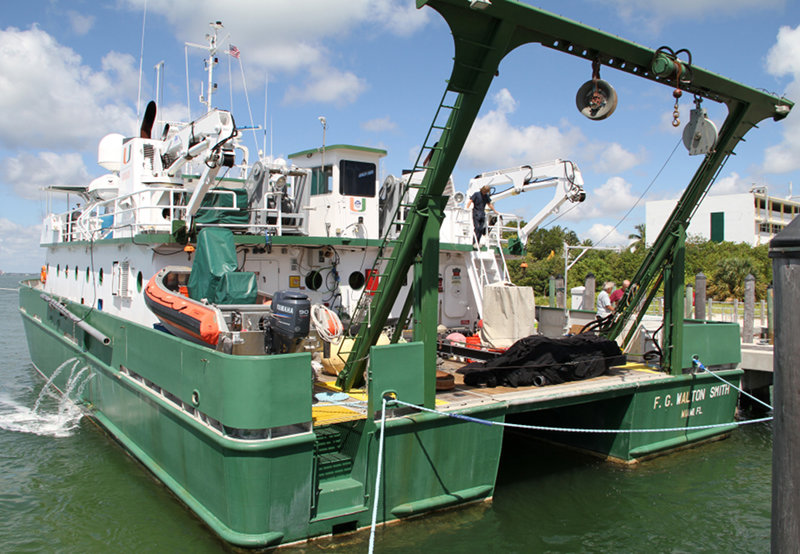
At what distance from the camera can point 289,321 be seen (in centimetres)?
725

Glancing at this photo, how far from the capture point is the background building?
5728cm

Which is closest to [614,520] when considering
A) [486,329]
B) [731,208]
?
[486,329]

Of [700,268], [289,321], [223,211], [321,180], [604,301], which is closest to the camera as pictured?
[289,321]

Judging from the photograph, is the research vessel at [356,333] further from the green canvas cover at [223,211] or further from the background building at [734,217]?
the background building at [734,217]

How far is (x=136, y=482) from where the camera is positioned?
8.39 meters

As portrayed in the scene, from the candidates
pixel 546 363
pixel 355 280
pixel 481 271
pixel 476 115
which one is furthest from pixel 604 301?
pixel 476 115

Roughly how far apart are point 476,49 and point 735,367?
744cm

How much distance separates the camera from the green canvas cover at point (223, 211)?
1036 centimetres

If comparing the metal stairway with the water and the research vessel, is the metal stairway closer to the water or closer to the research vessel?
the research vessel

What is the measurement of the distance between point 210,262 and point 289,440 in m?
3.65

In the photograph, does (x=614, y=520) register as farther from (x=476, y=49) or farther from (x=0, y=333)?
(x=0, y=333)

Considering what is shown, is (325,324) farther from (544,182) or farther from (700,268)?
(700,268)

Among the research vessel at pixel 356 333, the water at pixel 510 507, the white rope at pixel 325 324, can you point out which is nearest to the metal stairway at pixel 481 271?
the research vessel at pixel 356 333

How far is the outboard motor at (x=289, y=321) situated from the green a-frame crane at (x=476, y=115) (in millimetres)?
730
